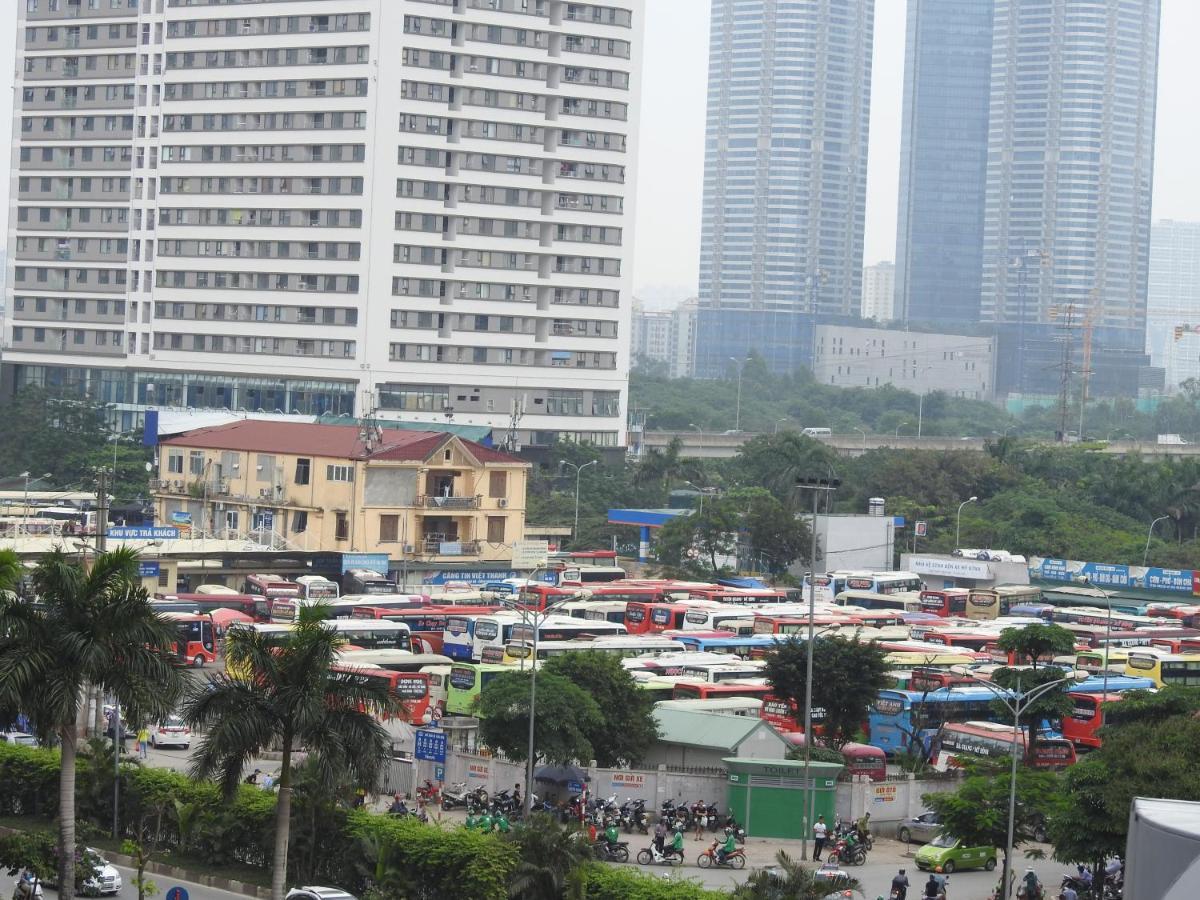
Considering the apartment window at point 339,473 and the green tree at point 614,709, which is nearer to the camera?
the green tree at point 614,709

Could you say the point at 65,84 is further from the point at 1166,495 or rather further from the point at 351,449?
the point at 1166,495

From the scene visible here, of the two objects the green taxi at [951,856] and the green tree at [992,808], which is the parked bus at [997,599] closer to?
the green tree at [992,808]

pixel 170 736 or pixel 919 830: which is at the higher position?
pixel 170 736

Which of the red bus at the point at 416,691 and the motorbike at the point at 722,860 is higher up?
the red bus at the point at 416,691

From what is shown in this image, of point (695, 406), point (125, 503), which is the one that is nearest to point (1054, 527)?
point (125, 503)

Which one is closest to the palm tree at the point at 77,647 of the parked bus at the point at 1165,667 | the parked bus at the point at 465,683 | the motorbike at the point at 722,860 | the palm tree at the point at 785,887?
the palm tree at the point at 785,887

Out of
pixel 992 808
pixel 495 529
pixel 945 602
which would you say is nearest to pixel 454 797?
pixel 992 808

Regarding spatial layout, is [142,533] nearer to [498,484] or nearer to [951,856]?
[498,484]
